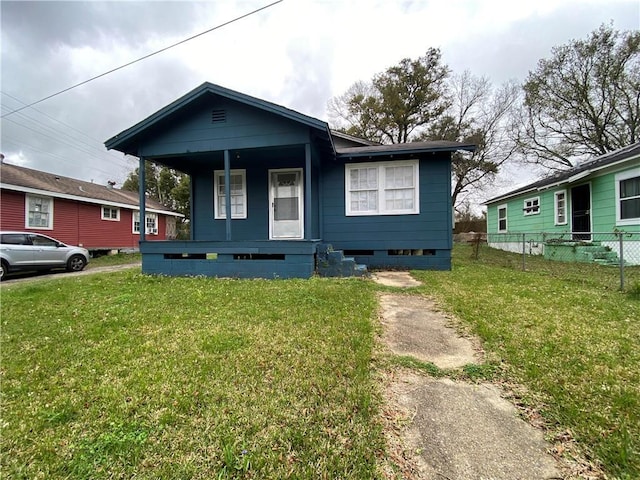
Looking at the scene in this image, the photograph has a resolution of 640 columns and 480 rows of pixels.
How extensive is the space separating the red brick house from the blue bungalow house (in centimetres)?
619

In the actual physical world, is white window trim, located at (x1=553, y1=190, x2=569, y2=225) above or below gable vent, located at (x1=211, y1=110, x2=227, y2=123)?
below

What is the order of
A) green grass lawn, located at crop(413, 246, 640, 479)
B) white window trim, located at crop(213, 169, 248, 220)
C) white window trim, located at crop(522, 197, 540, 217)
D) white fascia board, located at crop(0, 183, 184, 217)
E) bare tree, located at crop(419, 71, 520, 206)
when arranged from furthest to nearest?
bare tree, located at crop(419, 71, 520, 206)
white window trim, located at crop(522, 197, 540, 217)
white fascia board, located at crop(0, 183, 184, 217)
white window trim, located at crop(213, 169, 248, 220)
green grass lawn, located at crop(413, 246, 640, 479)

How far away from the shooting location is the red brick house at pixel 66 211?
11289 mm

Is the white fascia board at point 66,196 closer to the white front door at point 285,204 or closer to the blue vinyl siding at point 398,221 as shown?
the white front door at point 285,204

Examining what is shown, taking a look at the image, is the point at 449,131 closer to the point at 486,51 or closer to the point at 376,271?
the point at 486,51

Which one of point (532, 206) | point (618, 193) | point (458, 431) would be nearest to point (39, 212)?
point (458, 431)

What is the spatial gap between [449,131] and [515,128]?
4284mm

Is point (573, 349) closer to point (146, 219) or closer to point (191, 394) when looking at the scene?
point (191, 394)

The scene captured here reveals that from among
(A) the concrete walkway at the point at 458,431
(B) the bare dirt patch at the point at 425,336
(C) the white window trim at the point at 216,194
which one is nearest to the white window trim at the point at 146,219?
(C) the white window trim at the point at 216,194

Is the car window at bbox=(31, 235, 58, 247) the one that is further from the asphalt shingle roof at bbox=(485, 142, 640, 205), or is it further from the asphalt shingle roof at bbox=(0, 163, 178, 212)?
the asphalt shingle roof at bbox=(485, 142, 640, 205)

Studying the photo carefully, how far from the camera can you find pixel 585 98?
1673 cm

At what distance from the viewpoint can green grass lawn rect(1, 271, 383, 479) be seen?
4.77 feet

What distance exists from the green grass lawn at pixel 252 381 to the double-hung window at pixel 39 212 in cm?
1077

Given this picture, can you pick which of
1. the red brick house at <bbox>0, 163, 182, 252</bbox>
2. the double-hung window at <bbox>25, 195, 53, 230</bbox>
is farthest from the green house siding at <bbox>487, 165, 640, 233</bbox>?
the double-hung window at <bbox>25, 195, 53, 230</bbox>
